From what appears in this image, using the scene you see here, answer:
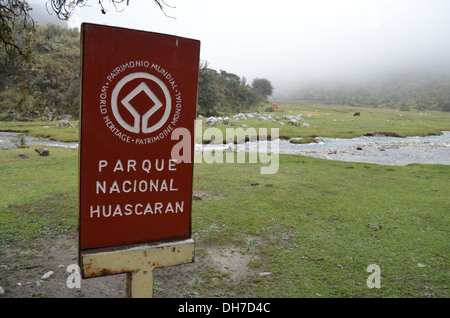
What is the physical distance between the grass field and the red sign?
3205mm

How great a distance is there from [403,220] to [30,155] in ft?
64.7

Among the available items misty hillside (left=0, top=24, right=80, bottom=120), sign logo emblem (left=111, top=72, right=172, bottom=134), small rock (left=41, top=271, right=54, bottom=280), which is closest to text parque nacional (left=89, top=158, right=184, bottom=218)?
sign logo emblem (left=111, top=72, right=172, bottom=134)

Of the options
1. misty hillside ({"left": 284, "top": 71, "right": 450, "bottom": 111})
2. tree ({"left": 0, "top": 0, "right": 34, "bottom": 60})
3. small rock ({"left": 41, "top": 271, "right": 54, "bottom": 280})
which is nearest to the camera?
small rock ({"left": 41, "top": 271, "right": 54, "bottom": 280})

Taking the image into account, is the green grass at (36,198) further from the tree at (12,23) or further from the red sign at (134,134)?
the red sign at (134,134)

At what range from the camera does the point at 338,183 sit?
583 inches

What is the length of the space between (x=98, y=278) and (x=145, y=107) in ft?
15.1

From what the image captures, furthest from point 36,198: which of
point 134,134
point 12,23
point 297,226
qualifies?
point 134,134

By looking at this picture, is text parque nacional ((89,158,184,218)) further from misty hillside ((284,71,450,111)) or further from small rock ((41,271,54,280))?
misty hillside ((284,71,450,111))

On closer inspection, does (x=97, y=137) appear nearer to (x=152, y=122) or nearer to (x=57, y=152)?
(x=152, y=122)

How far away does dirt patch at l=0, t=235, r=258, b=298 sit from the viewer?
5602mm

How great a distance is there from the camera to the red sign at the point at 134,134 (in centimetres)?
277

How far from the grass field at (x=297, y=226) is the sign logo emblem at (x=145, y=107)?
3.86m
